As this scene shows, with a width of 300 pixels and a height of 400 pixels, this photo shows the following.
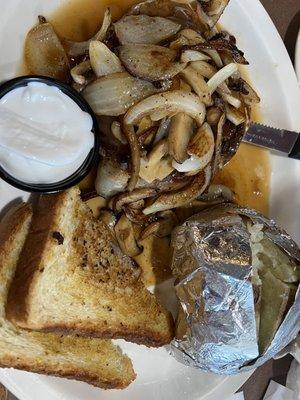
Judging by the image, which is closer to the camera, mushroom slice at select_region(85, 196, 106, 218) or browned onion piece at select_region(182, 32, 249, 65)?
browned onion piece at select_region(182, 32, 249, 65)

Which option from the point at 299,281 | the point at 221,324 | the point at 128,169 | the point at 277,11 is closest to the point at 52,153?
the point at 128,169

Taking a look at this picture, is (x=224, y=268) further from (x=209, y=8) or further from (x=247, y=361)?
(x=209, y=8)

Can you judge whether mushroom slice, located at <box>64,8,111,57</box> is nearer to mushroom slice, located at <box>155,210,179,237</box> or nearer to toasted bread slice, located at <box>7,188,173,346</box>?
toasted bread slice, located at <box>7,188,173,346</box>

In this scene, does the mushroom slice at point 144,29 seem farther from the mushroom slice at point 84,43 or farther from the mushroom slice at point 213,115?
the mushroom slice at point 213,115

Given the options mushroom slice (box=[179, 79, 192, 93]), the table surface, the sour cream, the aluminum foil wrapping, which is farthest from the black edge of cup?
the table surface

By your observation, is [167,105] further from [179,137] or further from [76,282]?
[76,282]
